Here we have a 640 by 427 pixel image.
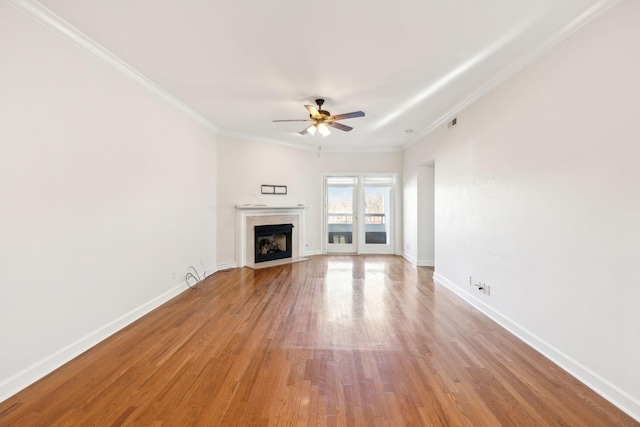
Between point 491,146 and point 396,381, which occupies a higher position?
point 491,146

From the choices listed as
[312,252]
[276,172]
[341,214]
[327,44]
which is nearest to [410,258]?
[341,214]

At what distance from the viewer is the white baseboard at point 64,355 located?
1766 mm

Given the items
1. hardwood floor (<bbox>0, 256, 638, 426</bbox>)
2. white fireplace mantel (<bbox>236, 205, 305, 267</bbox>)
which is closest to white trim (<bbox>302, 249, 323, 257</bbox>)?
white fireplace mantel (<bbox>236, 205, 305, 267</bbox>)

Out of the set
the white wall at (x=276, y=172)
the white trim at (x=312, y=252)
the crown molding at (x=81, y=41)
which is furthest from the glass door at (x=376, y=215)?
the crown molding at (x=81, y=41)

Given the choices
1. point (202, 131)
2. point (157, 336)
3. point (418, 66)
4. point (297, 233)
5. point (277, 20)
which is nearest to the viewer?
point (277, 20)

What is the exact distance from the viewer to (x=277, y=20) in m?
2.08

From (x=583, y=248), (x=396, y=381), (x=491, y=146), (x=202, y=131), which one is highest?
(x=202, y=131)

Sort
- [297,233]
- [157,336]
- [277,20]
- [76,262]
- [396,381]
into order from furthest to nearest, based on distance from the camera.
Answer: [297,233] < [157,336] < [76,262] < [277,20] < [396,381]

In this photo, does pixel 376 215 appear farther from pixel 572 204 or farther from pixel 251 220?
pixel 572 204

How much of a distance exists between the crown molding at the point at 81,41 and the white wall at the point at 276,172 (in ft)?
6.61

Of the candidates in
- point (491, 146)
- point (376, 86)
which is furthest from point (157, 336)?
point (491, 146)

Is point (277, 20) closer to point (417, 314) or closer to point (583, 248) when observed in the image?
point (583, 248)

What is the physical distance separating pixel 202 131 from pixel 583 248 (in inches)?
202

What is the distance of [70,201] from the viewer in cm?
220
